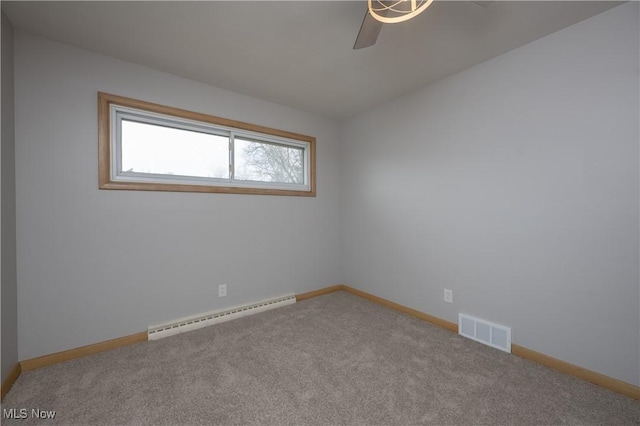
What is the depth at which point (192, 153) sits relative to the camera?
8.30 ft

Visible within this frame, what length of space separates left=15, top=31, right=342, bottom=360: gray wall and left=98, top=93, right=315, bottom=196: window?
86mm

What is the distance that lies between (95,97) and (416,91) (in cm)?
282

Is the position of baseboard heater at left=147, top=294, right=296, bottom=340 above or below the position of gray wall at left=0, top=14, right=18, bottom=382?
below

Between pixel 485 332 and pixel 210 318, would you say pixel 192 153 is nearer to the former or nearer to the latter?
pixel 210 318

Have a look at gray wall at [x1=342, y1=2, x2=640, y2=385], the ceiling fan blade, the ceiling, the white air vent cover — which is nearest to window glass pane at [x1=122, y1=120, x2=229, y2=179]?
the ceiling

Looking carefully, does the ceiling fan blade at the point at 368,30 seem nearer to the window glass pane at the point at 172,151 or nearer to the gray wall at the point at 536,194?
the gray wall at the point at 536,194

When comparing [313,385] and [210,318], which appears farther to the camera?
[210,318]

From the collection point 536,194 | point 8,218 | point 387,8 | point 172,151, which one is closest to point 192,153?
point 172,151

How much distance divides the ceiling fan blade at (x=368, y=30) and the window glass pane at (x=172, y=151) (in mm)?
1766

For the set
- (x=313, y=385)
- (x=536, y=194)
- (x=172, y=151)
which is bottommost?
(x=313, y=385)

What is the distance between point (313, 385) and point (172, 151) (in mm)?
2280

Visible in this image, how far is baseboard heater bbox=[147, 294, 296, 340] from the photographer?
223 centimetres

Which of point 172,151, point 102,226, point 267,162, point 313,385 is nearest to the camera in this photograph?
point 313,385

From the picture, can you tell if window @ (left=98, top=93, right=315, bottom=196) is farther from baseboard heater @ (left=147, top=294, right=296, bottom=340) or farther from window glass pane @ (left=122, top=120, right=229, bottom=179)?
baseboard heater @ (left=147, top=294, right=296, bottom=340)
